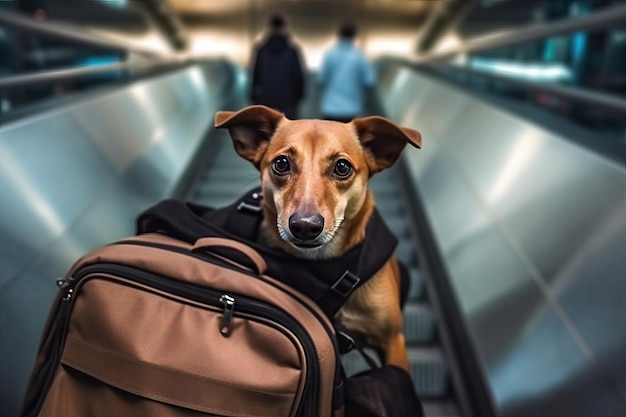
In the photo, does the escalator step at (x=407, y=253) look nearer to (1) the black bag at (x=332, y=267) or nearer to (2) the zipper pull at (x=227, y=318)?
(1) the black bag at (x=332, y=267)

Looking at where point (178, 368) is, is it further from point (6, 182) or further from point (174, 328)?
point (6, 182)

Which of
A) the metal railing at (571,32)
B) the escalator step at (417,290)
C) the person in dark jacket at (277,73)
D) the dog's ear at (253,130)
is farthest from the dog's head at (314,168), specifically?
the person in dark jacket at (277,73)

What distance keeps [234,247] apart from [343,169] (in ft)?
1.24

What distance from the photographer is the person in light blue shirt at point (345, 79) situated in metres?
5.97

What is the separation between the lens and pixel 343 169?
1705 mm

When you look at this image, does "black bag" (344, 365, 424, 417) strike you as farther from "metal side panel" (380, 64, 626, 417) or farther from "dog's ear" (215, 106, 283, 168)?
"dog's ear" (215, 106, 283, 168)

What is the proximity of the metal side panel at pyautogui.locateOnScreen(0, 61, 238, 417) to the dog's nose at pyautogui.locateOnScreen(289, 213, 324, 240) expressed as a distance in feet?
2.59

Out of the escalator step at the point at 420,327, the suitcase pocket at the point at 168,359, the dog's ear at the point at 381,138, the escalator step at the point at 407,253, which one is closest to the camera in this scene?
the suitcase pocket at the point at 168,359

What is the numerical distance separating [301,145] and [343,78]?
174 inches

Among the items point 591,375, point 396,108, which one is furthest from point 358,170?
point 396,108

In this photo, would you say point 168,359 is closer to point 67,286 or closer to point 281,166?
point 67,286

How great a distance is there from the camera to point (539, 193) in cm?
220

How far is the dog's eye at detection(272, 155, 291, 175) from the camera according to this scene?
5.54ft

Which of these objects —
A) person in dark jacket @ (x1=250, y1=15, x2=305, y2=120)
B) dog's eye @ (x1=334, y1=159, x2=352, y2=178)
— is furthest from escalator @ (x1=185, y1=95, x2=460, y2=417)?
person in dark jacket @ (x1=250, y1=15, x2=305, y2=120)
